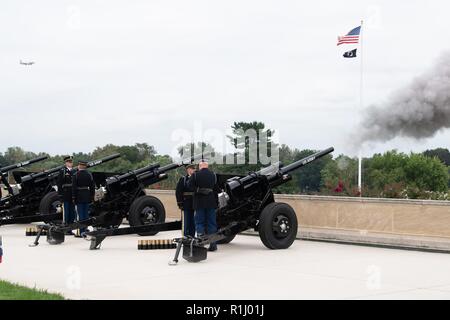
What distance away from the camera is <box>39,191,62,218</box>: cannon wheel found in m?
19.2

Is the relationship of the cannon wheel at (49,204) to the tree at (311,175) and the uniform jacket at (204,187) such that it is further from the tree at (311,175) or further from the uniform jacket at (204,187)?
the tree at (311,175)

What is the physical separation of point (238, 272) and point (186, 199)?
9.33 feet

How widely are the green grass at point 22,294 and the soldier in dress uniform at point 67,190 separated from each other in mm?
7511

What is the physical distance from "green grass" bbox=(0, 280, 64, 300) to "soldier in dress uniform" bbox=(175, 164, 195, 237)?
189 inches

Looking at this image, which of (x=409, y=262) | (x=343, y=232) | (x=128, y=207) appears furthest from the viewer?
(x=128, y=207)

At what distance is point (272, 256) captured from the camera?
42.1ft

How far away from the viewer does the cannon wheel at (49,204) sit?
19250 mm

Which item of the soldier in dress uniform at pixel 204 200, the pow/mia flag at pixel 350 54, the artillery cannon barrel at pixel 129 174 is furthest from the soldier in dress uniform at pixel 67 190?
the pow/mia flag at pixel 350 54

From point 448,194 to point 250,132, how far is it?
4701 centimetres
